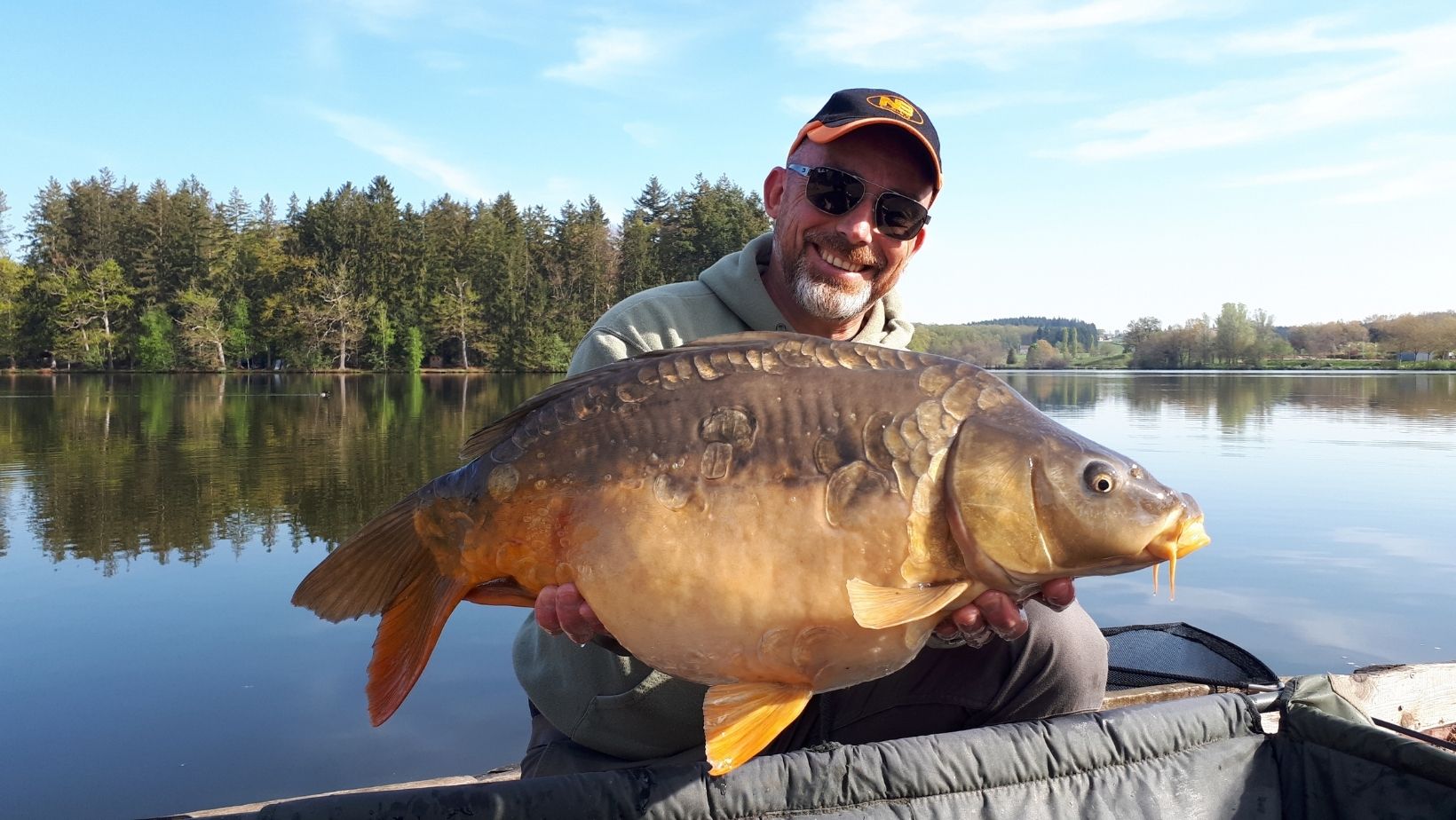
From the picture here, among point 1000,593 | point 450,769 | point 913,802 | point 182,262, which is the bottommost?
point 450,769

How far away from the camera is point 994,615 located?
165 centimetres

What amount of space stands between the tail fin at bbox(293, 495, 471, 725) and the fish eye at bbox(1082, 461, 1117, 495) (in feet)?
3.64

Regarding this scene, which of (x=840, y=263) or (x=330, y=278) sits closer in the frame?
(x=840, y=263)

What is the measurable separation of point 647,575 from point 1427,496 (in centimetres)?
1165

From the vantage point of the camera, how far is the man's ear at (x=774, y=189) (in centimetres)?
305

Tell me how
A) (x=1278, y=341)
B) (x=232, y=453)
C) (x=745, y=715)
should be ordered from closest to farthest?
(x=745, y=715), (x=232, y=453), (x=1278, y=341)

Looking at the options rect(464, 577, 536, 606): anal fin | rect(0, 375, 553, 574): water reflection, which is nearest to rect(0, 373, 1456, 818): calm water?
rect(0, 375, 553, 574): water reflection

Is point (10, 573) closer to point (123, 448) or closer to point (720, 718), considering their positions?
point (720, 718)

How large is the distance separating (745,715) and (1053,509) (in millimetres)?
604

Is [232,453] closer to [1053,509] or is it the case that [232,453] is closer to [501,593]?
[501,593]

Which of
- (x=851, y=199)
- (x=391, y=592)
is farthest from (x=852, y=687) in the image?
(x=851, y=199)

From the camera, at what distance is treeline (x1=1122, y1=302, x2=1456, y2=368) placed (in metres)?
67.1

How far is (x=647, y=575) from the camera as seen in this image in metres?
1.57

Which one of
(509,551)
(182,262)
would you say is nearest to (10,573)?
(509,551)
